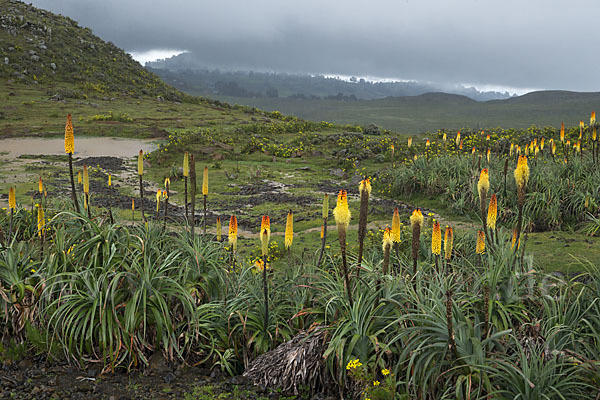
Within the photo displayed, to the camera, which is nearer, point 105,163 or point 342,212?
point 342,212

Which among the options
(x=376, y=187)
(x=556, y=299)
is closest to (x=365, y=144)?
(x=376, y=187)

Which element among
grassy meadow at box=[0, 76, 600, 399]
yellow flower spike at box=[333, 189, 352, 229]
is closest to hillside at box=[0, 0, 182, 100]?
grassy meadow at box=[0, 76, 600, 399]

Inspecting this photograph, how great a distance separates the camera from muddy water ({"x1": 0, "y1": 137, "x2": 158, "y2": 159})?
20022mm

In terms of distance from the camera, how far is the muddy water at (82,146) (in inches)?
788

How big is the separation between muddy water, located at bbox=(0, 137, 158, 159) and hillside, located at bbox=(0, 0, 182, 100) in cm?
2176

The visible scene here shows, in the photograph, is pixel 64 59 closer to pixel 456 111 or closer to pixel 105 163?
pixel 105 163

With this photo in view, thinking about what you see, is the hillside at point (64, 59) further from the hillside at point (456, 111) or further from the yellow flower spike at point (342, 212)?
the yellow flower spike at point (342, 212)

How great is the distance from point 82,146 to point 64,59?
37073 millimetres

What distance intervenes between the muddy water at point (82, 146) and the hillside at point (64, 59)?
21757 millimetres

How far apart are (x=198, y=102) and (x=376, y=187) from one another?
4044cm

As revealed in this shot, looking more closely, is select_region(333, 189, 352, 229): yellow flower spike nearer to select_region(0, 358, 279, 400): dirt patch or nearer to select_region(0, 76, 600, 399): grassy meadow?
select_region(0, 76, 600, 399): grassy meadow

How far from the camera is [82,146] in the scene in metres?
22.3

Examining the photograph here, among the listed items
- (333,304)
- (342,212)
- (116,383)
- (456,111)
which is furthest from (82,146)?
(456,111)

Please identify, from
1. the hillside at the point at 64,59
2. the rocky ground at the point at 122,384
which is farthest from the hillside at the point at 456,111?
the rocky ground at the point at 122,384
